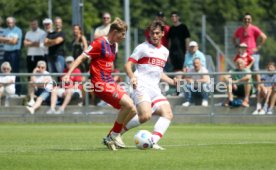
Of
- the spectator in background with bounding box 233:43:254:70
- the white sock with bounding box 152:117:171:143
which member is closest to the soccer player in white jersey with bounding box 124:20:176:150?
the white sock with bounding box 152:117:171:143

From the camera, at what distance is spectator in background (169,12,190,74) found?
26875 mm

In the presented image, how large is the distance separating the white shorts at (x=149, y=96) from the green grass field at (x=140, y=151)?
735 millimetres

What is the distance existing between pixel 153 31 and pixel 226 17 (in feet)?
150

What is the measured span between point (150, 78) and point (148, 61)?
0.93 ft

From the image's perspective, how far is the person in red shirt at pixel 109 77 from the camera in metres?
16.2

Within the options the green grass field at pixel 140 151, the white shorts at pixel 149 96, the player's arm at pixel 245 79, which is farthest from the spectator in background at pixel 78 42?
the white shorts at pixel 149 96

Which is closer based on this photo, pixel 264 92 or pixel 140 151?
pixel 140 151

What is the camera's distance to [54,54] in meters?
27.1

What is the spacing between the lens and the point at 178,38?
2689cm

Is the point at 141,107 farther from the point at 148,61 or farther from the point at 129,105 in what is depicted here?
the point at 148,61

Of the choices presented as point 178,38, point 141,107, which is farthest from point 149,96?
point 178,38

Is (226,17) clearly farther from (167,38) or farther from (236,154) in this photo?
(236,154)

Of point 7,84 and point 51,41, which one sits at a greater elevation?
point 51,41

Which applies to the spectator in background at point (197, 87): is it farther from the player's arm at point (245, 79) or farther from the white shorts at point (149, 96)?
the white shorts at point (149, 96)
